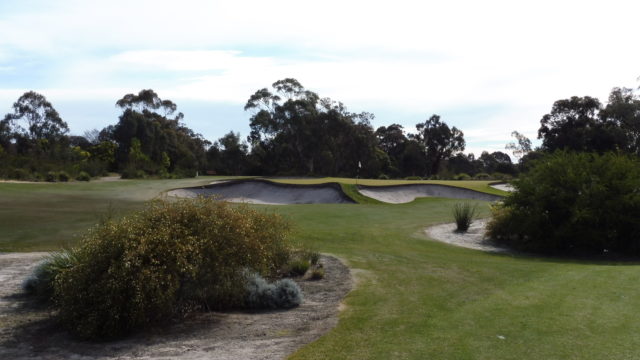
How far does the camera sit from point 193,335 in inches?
317

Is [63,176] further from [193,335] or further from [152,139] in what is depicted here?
[193,335]

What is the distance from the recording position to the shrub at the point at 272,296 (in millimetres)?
9703

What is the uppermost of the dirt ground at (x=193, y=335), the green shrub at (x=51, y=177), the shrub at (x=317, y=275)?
the green shrub at (x=51, y=177)

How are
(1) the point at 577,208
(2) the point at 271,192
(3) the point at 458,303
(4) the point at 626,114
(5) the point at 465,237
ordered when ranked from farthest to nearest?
(4) the point at 626,114, (2) the point at 271,192, (5) the point at 465,237, (1) the point at 577,208, (3) the point at 458,303

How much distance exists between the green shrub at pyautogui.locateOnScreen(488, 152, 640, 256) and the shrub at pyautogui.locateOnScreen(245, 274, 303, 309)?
12768 millimetres

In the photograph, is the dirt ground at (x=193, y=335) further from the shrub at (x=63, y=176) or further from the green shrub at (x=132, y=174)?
the green shrub at (x=132, y=174)

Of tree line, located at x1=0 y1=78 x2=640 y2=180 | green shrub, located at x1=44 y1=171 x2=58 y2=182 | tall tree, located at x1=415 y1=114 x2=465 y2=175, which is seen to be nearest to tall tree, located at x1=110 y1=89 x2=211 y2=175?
tree line, located at x1=0 y1=78 x2=640 y2=180

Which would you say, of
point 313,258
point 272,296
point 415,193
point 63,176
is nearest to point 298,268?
point 313,258

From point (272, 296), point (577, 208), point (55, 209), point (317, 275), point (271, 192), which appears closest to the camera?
point (272, 296)

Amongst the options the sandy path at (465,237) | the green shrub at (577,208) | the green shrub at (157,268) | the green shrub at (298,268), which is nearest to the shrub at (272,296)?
the green shrub at (157,268)

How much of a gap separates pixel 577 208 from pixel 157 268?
16.0 meters

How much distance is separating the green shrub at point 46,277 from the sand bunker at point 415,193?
2852 centimetres

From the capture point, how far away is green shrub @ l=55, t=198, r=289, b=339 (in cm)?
782

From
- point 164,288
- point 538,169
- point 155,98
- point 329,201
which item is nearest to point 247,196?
point 329,201
